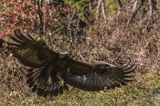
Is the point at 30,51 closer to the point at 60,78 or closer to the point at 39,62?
the point at 39,62

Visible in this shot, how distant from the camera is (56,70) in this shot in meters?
8.85

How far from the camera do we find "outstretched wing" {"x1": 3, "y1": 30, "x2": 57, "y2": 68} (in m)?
8.09

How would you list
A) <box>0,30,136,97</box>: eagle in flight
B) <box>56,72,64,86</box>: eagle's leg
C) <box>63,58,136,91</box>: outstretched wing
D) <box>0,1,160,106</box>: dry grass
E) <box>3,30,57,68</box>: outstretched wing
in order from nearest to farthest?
<box>3,30,57,68</box>: outstretched wing, <box>0,30,136,97</box>: eagle in flight, <box>56,72,64,86</box>: eagle's leg, <box>63,58,136,91</box>: outstretched wing, <box>0,1,160,106</box>: dry grass

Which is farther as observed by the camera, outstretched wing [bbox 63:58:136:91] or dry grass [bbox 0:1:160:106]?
dry grass [bbox 0:1:160:106]

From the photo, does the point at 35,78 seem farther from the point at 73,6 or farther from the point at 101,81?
the point at 73,6

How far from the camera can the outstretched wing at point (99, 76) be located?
9078 mm

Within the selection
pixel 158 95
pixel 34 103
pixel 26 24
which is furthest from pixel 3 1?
pixel 158 95

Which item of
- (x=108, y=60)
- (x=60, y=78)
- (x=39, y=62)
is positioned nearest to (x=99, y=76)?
(x=60, y=78)

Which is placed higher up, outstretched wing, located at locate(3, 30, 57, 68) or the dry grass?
outstretched wing, located at locate(3, 30, 57, 68)

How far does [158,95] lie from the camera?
10469mm

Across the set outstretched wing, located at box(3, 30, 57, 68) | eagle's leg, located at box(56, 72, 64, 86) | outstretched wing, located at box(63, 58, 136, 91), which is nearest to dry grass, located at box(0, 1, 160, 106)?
outstretched wing, located at box(63, 58, 136, 91)

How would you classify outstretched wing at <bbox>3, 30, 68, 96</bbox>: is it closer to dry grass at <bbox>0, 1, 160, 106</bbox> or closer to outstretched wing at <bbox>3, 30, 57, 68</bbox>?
outstretched wing at <bbox>3, 30, 57, 68</bbox>

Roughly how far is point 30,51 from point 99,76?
1361mm

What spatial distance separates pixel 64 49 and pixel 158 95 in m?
7.23
